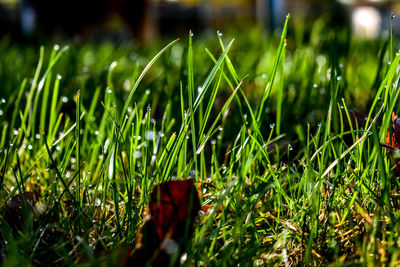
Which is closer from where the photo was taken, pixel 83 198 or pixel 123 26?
pixel 83 198

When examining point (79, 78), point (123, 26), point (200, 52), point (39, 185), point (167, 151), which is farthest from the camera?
point (123, 26)

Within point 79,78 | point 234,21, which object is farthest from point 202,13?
point 79,78

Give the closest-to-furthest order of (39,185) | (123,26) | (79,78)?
(39,185) → (79,78) → (123,26)

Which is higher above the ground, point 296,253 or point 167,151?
point 167,151

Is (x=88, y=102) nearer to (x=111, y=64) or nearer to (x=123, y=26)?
(x=111, y=64)

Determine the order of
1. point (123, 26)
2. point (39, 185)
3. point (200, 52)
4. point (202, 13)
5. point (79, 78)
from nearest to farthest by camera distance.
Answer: point (39, 185) < point (79, 78) < point (200, 52) < point (123, 26) < point (202, 13)

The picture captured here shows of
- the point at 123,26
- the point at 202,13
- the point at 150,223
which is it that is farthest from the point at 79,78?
the point at 202,13

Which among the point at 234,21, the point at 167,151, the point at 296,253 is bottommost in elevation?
the point at 234,21

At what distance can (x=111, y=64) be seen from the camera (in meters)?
1.35

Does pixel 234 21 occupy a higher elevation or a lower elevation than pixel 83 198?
lower

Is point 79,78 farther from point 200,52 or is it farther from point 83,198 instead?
point 83,198

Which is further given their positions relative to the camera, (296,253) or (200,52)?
(200,52)

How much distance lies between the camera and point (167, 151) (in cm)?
75

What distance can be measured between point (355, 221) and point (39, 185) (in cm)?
57
